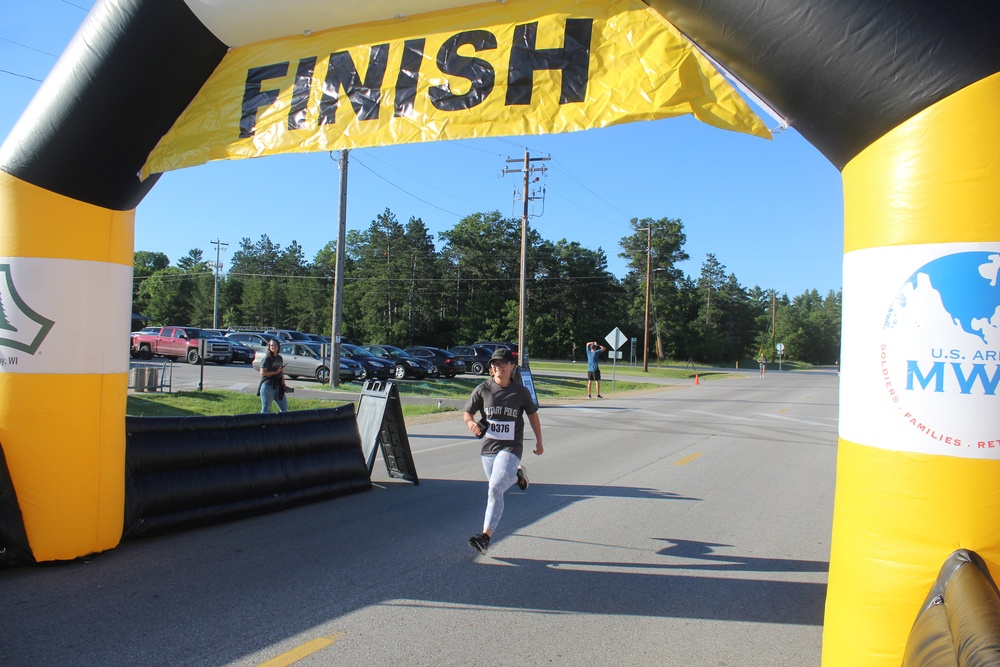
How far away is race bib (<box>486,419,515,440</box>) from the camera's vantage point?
6062 millimetres

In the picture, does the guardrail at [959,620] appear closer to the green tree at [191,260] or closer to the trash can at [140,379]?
the trash can at [140,379]

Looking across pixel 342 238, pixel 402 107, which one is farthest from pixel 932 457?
pixel 342 238

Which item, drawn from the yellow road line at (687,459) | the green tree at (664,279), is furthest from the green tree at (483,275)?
the yellow road line at (687,459)

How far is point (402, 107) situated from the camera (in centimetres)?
543

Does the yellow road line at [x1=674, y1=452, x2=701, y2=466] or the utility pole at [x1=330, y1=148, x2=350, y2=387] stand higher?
the utility pole at [x1=330, y1=148, x2=350, y2=387]

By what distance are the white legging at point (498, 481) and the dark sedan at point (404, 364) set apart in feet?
82.6

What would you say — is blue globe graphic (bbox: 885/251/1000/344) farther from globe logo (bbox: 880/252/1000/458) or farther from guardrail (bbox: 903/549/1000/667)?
guardrail (bbox: 903/549/1000/667)

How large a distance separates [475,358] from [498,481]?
3379 centimetres

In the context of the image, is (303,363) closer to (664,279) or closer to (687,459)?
(687,459)

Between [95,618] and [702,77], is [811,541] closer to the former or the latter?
[702,77]

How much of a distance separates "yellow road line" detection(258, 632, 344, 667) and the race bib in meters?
2.24

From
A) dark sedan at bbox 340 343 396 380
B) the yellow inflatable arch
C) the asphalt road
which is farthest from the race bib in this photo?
dark sedan at bbox 340 343 396 380

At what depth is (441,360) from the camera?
34969 millimetres

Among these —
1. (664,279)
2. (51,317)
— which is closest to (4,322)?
(51,317)
